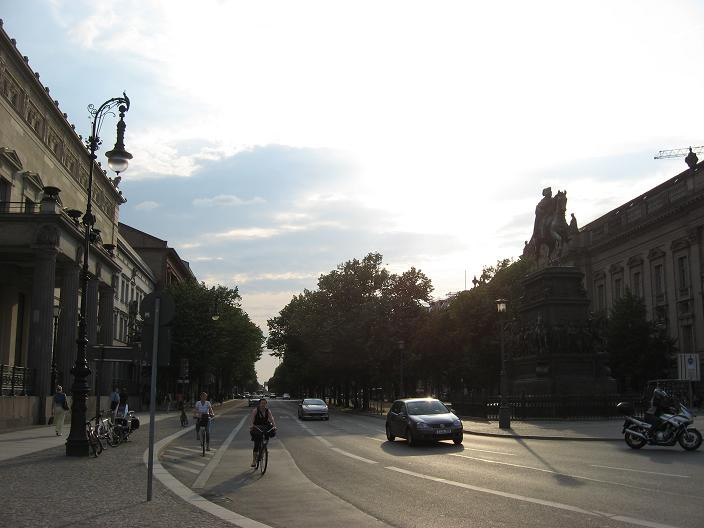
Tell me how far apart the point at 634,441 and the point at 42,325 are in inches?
977

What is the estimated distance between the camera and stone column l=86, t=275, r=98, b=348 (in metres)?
38.5

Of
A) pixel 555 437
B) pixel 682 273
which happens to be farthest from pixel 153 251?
pixel 555 437

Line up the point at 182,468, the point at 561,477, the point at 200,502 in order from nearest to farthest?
the point at 200,502, the point at 561,477, the point at 182,468

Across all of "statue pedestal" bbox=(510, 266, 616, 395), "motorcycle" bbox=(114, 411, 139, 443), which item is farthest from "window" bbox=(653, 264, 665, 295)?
"motorcycle" bbox=(114, 411, 139, 443)

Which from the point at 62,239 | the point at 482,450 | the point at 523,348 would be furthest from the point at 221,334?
the point at 482,450

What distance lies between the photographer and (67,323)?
34.8 meters

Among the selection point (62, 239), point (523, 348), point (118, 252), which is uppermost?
point (118, 252)

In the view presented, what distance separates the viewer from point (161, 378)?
252 feet

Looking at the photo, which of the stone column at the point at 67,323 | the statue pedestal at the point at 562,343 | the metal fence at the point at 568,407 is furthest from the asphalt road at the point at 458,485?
the stone column at the point at 67,323

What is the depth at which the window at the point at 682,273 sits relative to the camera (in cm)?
6309

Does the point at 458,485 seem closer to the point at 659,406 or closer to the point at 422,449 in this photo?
the point at 422,449

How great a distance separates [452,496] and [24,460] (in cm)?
1092

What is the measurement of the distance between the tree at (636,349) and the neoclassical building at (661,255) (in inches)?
167

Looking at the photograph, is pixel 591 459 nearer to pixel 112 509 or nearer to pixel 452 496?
pixel 452 496
